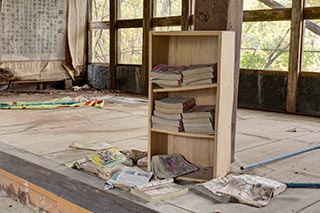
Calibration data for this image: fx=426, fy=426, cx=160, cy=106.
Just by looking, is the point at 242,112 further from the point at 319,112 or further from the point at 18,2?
the point at 18,2

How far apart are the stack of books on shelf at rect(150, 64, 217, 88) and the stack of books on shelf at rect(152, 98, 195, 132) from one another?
0.13m

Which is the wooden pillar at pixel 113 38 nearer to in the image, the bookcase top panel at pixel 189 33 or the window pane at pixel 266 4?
the window pane at pixel 266 4

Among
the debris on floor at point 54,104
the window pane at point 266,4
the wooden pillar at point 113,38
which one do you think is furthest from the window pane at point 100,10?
the window pane at point 266,4

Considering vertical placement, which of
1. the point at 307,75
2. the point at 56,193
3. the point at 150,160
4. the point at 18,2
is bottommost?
the point at 56,193

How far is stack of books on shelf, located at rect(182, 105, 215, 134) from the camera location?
2895mm

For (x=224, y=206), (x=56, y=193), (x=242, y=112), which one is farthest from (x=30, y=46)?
(x=224, y=206)

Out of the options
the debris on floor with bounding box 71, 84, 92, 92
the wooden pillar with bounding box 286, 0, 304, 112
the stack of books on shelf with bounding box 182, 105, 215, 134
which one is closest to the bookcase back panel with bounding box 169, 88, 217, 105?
the stack of books on shelf with bounding box 182, 105, 215, 134

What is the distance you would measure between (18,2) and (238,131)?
5.25 meters

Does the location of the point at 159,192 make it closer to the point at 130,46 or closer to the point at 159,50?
the point at 159,50

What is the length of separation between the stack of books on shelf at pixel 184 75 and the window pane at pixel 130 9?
17.1 ft

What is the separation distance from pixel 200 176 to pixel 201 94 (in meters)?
0.59

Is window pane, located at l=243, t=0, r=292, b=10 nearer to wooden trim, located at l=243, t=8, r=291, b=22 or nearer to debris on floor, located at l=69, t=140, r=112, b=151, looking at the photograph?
wooden trim, located at l=243, t=8, r=291, b=22

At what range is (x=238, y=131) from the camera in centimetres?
464

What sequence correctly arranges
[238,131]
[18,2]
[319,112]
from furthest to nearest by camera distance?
[18,2], [319,112], [238,131]
